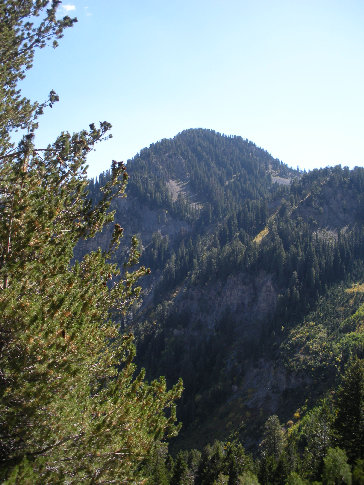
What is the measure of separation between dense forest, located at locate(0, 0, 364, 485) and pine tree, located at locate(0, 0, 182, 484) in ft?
0.13

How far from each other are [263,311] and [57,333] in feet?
340

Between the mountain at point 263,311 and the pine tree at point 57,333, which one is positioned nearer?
the pine tree at point 57,333

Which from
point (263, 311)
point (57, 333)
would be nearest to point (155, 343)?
point (263, 311)

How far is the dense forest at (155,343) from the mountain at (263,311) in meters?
0.50

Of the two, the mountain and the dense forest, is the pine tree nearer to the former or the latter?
the dense forest

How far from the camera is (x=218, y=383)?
87.2 metres

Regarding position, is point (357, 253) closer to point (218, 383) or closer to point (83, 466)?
point (218, 383)

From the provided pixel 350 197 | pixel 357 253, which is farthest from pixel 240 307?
pixel 350 197

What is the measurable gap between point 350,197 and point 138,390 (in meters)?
147

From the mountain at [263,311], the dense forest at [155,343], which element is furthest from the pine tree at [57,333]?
the mountain at [263,311]

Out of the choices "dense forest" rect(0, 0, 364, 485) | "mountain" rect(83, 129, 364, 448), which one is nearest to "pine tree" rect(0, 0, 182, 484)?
"dense forest" rect(0, 0, 364, 485)

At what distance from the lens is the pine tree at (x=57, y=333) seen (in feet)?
25.0

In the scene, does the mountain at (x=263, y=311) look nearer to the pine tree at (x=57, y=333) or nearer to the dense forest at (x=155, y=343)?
the dense forest at (x=155, y=343)

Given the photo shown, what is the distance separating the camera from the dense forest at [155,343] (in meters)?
7.98
